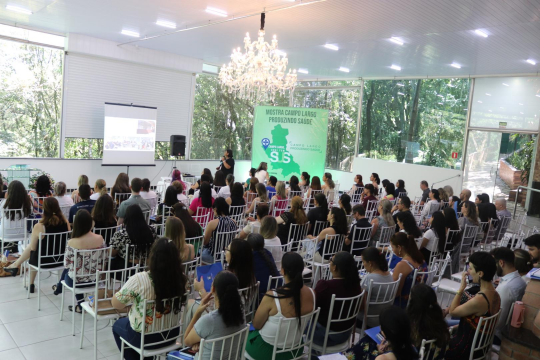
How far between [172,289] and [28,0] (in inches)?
291

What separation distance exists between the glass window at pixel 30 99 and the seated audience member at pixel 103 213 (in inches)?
291

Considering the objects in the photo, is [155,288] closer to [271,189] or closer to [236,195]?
[236,195]

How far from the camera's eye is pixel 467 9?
6363 mm

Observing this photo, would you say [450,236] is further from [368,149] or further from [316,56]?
[368,149]

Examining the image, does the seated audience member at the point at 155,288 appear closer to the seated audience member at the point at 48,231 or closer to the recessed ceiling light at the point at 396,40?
the seated audience member at the point at 48,231

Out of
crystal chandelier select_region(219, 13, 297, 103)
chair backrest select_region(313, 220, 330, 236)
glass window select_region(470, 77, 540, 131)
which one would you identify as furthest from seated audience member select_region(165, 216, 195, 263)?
glass window select_region(470, 77, 540, 131)

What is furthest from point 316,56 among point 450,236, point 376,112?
point 450,236

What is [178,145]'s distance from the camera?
13.0 metres

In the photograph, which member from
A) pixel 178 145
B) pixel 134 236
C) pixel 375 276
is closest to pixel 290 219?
pixel 375 276

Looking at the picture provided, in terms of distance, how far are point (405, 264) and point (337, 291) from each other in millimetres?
999

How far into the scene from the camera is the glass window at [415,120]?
41.2 feet

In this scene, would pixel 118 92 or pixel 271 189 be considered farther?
pixel 118 92

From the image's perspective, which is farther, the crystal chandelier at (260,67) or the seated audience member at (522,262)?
the crystal chandelier at (260,67)

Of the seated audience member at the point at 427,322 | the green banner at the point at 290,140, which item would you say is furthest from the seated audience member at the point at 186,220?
the green banner at the point at 290,140
